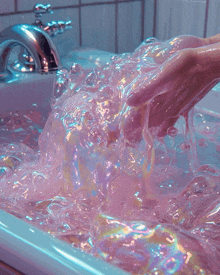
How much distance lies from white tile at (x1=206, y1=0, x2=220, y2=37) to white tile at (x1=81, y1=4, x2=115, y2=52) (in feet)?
1.43

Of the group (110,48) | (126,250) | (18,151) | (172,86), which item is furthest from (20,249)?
(110,48)

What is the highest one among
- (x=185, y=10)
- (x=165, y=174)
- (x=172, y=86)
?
(x=172, y=86)

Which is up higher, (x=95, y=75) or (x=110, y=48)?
(x=95, y=75)

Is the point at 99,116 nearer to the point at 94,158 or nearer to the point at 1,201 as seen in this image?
the point at 94,158

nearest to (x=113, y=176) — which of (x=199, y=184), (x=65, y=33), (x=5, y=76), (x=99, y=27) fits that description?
(x=199, y=184)

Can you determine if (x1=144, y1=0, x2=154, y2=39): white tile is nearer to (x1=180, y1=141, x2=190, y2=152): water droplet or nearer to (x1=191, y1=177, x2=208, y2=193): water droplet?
(x1=180, y1=141, x2=190, y2=152): water droplet

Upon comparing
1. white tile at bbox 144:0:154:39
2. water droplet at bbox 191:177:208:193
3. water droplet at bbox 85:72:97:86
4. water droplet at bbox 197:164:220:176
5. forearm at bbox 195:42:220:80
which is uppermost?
forearm at bbox 195:42:220:80

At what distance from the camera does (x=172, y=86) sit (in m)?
0.54

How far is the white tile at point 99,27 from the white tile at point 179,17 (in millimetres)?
315

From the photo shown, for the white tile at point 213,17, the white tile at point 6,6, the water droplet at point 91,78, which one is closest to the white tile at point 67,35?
the white tile at point 6,6

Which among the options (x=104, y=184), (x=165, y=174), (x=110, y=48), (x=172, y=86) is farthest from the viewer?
(x=110, y=48)

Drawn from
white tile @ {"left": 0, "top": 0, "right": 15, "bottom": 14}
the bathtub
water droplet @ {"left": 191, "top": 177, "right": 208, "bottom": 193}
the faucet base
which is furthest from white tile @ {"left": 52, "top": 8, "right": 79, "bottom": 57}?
the bathtub

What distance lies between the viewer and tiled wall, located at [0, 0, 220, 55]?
3.94 ft

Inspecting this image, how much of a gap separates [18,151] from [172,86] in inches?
15.2
